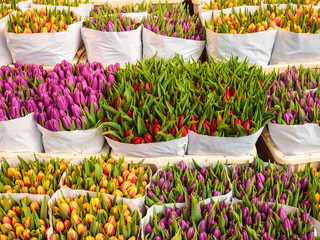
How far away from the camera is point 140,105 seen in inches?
71.2

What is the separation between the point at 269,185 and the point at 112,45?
4.83ft

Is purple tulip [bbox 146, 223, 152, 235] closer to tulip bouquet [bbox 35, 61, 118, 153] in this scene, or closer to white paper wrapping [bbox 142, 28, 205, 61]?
tulip bouquet [bbox 35, 61, 118, 153]

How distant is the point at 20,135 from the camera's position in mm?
1863

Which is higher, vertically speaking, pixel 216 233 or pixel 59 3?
pixel 59 3

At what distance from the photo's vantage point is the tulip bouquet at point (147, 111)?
5.67 ft

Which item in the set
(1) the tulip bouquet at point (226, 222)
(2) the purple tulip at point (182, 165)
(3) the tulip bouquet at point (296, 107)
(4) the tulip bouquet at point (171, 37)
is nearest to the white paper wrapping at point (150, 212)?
(1) the tulip bouquet at point (226, 222)

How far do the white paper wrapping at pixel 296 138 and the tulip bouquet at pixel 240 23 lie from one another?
0.85m

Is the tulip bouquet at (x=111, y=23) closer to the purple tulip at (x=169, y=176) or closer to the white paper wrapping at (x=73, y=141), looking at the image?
the white paper wrapping at (x=73, y=141)

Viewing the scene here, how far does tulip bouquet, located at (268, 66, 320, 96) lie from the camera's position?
2038mm

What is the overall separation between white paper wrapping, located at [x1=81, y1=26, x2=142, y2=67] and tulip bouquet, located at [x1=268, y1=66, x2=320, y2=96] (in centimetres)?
94

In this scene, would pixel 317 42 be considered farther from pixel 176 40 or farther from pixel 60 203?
pixel 60 203

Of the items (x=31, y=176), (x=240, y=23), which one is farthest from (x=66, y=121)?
(x=240, y=23)

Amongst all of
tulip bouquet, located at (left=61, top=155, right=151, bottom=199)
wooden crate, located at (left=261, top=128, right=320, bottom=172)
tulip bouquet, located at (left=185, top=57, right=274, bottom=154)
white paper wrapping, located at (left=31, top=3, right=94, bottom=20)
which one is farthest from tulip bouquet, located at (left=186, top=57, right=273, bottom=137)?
white paper wrapping, located at (left=31, top=3, right=94, bottom=20)

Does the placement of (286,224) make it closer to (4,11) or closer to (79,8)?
(79,8)
